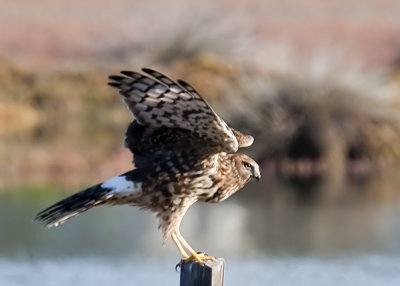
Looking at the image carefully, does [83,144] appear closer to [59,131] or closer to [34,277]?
[59,131]

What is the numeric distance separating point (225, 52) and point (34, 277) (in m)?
18.0

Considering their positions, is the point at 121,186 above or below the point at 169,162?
below

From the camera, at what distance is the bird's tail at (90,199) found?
335 inches

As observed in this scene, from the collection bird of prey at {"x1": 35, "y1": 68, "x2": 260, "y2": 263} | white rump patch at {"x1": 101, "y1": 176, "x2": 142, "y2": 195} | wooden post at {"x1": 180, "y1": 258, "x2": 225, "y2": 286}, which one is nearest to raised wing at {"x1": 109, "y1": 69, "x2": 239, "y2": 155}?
bird of prey at {"x1": 35, "y1": 68, "x2": 260, "y2": 263}

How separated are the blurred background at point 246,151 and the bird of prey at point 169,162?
3941 mm

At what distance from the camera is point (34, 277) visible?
506 inches

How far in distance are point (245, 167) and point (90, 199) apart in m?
1.12

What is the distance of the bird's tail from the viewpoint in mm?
8500

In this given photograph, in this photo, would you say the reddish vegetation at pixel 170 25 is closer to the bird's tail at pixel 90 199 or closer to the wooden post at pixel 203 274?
the bird's tail at pixel 90 199

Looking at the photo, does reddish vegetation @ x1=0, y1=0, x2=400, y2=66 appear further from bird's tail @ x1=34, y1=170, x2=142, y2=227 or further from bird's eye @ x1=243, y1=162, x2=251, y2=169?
bird's tail @ x1=34, y1=170, x2=142, y2=227

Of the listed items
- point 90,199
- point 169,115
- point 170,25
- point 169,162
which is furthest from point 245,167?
point 170,25

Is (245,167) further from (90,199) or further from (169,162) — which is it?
(90,199)

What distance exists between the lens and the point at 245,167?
902 centimetres

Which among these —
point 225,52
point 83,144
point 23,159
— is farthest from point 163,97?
point 225,52
